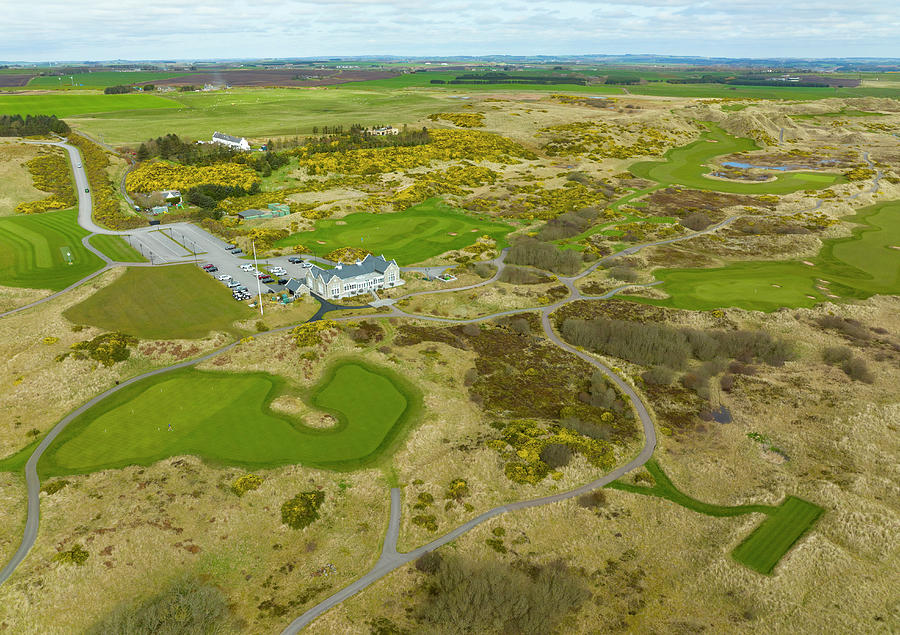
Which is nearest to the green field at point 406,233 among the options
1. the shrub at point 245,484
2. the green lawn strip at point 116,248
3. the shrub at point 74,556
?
the green lawn strip at point 116,248

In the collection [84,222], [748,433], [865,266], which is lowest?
[748,433]

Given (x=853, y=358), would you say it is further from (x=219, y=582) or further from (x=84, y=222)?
(x=84, y=222)

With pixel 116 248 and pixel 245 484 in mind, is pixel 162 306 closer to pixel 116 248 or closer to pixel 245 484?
pixel 116 248

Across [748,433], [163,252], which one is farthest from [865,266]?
[163,252]

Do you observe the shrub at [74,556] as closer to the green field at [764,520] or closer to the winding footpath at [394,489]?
the winding footpath at [394,489]

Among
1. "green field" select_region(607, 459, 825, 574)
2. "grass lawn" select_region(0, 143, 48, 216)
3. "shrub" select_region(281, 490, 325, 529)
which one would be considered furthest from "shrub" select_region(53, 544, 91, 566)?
"grass lawn" select_region(0, 143, 48, 216)

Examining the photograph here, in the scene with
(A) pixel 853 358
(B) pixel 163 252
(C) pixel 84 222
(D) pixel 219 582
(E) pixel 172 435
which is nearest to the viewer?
(D) pixel 219 582
